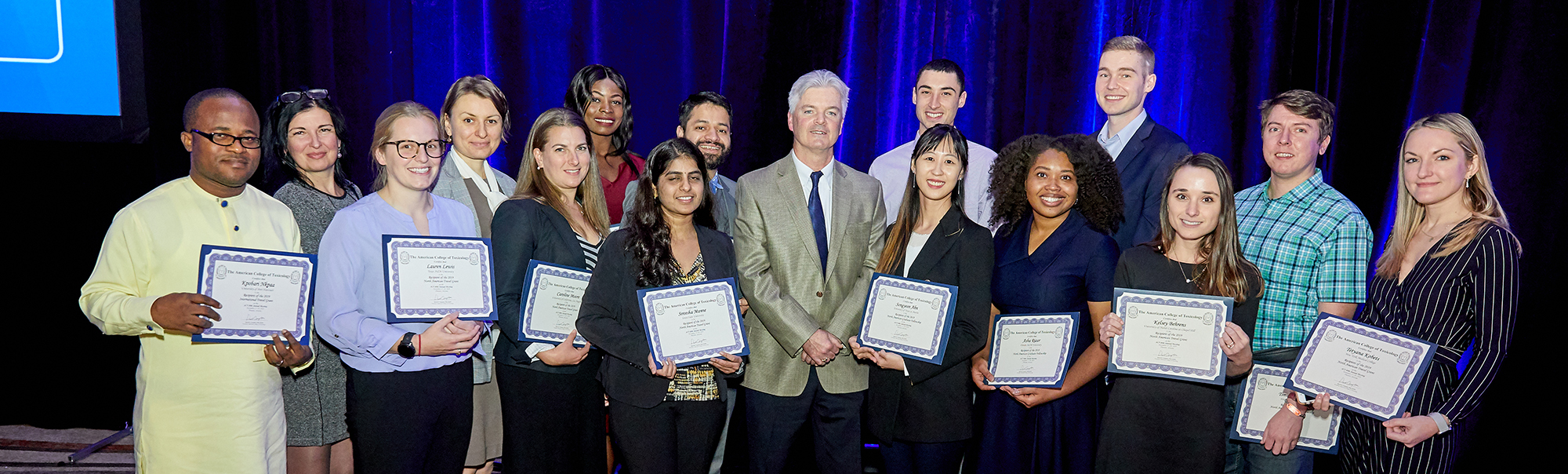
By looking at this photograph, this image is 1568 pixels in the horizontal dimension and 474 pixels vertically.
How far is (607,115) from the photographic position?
3.54 m

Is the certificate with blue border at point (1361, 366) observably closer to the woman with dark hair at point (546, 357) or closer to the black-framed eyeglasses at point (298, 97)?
the woman with dark hair at point (546, 357)

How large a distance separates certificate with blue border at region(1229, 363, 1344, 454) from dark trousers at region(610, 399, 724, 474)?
1.63 meters

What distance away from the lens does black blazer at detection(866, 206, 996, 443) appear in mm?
2719

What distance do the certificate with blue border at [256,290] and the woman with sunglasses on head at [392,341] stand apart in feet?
0.25

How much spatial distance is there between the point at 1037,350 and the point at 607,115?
1.93 metres

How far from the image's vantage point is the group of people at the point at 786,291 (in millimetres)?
2375

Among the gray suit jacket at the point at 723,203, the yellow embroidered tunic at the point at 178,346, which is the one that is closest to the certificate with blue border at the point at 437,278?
the yellow embroidered tunic at the point at 178,346

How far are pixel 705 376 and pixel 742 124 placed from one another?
7.00 ft

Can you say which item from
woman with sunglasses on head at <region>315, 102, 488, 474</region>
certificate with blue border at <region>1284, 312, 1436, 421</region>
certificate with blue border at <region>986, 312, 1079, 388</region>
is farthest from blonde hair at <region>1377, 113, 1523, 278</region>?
woman with sunglasses on head at <region>315, 102, 488, 474</region>

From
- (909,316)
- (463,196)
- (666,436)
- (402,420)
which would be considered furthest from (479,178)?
(909,316)

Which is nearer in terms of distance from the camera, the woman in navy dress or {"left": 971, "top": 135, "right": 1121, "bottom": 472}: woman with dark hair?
the woman in navy dress

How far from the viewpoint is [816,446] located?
2957mm

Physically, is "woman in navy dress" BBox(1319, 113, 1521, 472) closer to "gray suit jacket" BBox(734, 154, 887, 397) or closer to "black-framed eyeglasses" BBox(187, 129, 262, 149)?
"gray suit jacket" BBox(734, 154, 887, 397)

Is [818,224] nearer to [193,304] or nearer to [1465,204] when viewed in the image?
[193,304]
